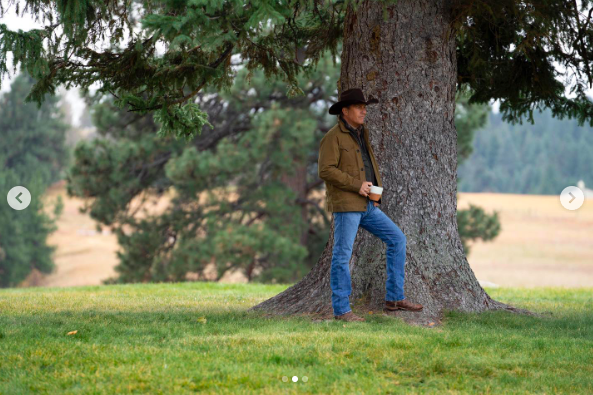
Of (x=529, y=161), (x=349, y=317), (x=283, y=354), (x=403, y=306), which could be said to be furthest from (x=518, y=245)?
(x=283, y=354)

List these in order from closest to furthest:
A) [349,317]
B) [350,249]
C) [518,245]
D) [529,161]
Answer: [350,249] → [349,317] → [518,245] → [529,161]

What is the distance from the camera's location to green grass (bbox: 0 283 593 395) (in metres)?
4.71

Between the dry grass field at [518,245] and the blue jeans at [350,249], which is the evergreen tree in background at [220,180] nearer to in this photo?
the blue jeans at [350,249]

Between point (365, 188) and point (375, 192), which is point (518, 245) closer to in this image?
point (375, 192)

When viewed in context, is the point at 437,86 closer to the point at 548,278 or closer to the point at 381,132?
the point at 381,132

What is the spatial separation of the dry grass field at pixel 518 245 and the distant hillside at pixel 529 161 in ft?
6.10

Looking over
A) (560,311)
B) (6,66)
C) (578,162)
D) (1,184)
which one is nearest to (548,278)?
(578,162)

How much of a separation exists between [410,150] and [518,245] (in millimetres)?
64338

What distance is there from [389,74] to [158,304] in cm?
409

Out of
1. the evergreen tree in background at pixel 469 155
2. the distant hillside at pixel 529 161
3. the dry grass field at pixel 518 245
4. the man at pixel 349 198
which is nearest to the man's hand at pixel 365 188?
the man at pixel 349 198

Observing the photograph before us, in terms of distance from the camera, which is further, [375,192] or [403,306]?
[403,306]

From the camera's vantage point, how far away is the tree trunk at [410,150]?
24.1 ft

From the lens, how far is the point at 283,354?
17.4ft

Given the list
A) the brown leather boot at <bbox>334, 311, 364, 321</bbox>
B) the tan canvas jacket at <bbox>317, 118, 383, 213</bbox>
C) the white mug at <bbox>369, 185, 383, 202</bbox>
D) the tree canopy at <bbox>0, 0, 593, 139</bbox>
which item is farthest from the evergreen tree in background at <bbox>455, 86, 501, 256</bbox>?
the brown leather boot at <bbox>334, 311, 364, 321</bbox>
